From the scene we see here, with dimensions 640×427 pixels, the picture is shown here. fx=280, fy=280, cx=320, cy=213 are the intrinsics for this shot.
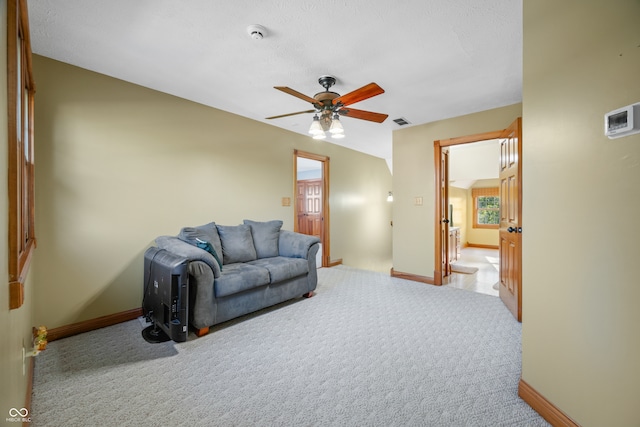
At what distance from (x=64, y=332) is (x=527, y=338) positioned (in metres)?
3.59

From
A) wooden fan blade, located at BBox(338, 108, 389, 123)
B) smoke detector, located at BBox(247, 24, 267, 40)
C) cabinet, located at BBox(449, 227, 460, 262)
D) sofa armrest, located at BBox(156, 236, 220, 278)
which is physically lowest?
cabinet, located at BBox(449, 227, 460, 262)

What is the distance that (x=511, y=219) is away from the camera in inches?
121

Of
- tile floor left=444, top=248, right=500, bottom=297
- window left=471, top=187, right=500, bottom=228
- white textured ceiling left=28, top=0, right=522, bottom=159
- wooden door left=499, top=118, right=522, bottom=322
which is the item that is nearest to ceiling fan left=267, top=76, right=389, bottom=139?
white textured ceiling left=28, top=0, right=522, bottom=159

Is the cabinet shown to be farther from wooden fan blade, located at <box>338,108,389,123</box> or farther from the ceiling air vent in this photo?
wooden fan blade, located at <box>338,108,389,123</box>

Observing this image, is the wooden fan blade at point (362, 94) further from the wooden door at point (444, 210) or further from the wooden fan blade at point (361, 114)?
the wooden door at point (444, 210)

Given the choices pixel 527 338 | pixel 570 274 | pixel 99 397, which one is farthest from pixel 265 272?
pixel 570 274

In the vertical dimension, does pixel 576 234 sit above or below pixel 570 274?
Answer: above

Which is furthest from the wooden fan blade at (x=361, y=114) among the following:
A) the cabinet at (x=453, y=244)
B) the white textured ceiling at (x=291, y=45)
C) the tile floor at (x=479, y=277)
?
the cabinet at (x=453, y=244)

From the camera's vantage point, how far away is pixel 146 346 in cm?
229

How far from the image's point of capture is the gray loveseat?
2441mm

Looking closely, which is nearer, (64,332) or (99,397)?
(99,397)

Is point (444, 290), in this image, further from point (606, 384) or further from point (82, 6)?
point (82, 6)

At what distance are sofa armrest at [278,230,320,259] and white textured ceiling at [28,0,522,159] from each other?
169 centimetres

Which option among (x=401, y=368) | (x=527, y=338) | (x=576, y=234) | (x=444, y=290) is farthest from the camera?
(x=444, y=290)
